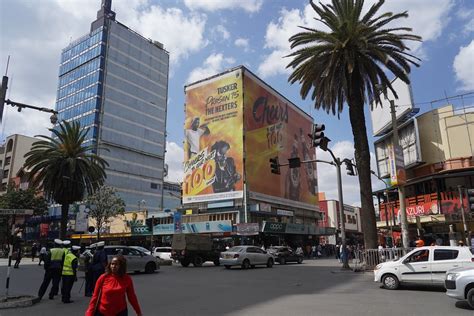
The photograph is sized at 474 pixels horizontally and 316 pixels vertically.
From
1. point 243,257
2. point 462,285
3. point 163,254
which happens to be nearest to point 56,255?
point 462,285

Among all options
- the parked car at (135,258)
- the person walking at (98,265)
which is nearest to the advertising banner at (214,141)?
the parked car at (135,258)

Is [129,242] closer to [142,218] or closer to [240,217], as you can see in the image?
[142,218]

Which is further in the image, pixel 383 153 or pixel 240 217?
pixel 240 217

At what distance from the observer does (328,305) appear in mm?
10555

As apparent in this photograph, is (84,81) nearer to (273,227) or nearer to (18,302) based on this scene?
(273,227)

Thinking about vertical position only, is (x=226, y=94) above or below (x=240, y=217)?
above

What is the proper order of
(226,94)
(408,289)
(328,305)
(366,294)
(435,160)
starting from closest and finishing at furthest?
(328,305) < (366,294) < (408,289) < (435,160) < (226,94)

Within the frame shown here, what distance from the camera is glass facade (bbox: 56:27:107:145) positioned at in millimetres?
92625

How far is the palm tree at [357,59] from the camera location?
22.4 m

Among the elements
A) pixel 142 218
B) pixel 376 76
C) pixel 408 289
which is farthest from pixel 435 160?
pixel 142 218

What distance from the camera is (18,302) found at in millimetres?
11047

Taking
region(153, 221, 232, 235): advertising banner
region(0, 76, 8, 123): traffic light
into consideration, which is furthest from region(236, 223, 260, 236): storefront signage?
region(0, 76, 8, 123): traffic light

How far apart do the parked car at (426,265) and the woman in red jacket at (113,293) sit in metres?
11.2

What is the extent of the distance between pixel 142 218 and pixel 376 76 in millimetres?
43561
